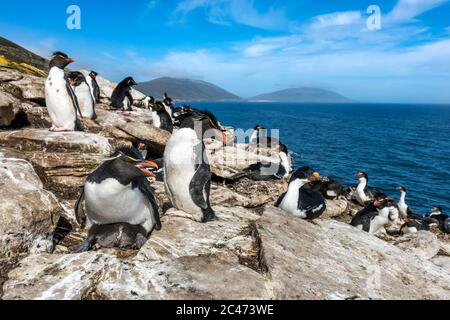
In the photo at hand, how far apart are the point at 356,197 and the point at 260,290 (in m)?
17.6

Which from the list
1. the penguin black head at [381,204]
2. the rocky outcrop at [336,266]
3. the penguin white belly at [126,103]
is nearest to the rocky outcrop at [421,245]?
the penguin black head at [381,204]

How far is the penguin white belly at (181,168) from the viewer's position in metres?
6.21

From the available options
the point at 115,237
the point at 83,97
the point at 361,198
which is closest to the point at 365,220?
the point at 361,198

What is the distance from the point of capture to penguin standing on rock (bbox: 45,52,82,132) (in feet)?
31.4

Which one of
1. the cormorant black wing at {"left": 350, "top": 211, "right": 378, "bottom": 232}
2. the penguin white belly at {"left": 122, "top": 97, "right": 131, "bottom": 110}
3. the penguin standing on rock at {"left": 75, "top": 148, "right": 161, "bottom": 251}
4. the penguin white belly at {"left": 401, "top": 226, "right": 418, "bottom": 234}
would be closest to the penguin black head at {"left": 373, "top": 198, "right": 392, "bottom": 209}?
the cormorant black wing at {"left": 350, "top": 211, "right": 378, "bottom": 232}

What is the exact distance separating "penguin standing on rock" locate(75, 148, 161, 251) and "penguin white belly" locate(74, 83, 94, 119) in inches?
350

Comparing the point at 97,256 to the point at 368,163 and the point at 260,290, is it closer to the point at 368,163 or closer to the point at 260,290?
the point at 260,290

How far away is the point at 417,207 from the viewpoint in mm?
24984

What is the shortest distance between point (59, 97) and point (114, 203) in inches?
233

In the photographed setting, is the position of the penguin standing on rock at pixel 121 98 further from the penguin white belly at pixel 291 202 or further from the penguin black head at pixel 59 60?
the penguin white belly at pixel 291 202

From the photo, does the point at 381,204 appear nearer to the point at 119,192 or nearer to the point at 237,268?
the point at 237,268

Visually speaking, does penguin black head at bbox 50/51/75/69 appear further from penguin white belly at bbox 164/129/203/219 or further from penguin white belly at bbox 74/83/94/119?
penguin white belly at bbox 164/129/203/219
